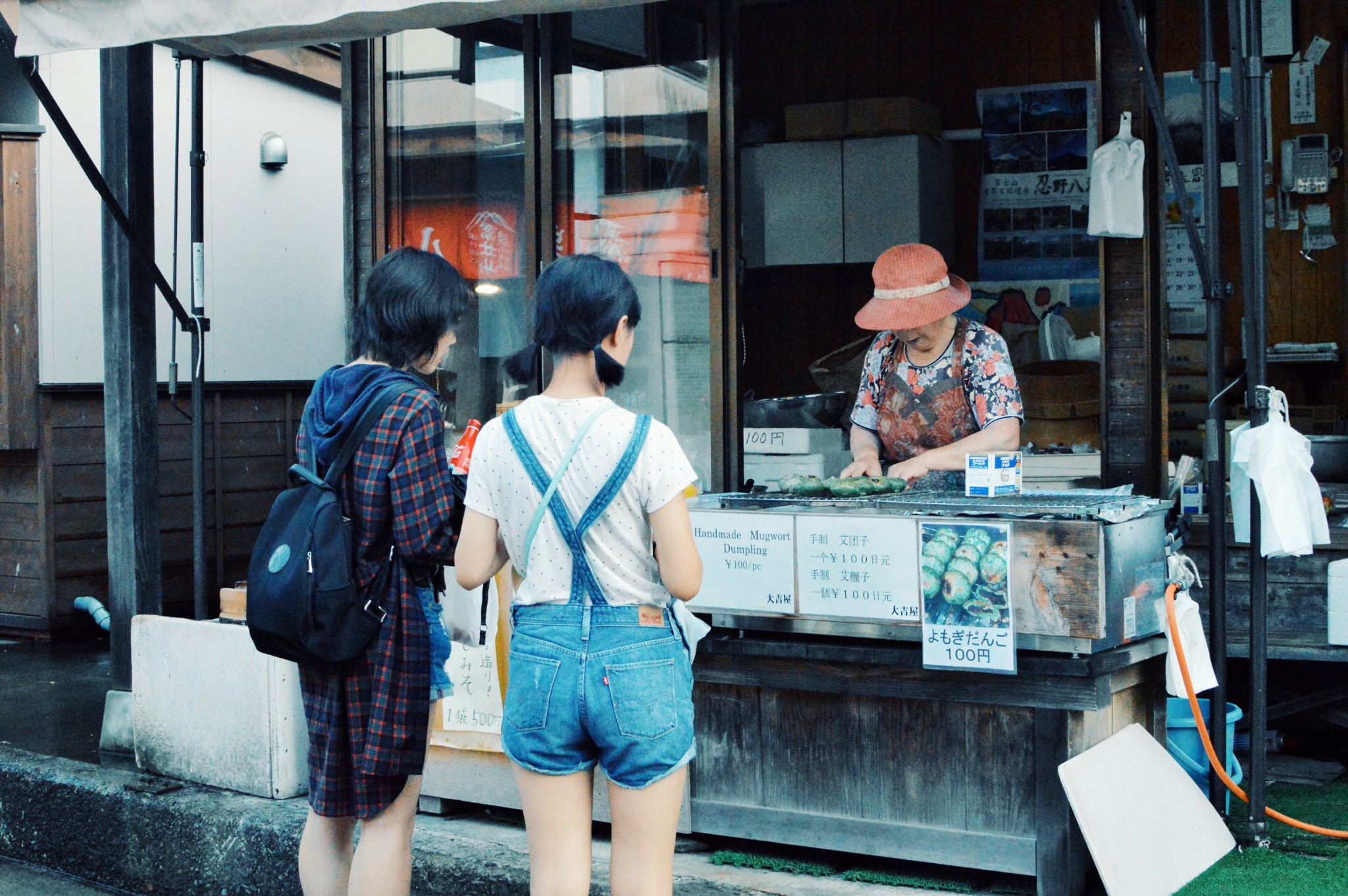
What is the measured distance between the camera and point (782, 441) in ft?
19.0

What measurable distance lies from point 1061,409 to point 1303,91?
2.82 meters

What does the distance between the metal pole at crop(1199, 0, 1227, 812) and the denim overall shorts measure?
2.07 metres

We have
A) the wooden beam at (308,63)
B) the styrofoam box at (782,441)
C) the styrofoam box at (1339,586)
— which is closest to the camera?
the styrofoam box at (1339,586)

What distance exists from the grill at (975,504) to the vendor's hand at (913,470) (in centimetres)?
14

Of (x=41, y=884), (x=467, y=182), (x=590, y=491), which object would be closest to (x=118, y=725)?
(x=41, y=884)

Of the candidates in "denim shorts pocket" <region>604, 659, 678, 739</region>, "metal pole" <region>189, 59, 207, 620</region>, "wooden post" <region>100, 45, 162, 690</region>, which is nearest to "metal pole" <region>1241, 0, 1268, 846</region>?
"denim shorts pocket" <region>604, 659, 678, 739</region>

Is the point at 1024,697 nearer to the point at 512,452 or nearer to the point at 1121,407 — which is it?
the point at 1121,407

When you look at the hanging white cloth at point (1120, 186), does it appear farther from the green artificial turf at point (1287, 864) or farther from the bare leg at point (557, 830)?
the bare leg at point (557, 830)

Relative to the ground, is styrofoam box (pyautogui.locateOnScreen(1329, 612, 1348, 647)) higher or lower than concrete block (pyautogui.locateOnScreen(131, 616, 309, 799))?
higher

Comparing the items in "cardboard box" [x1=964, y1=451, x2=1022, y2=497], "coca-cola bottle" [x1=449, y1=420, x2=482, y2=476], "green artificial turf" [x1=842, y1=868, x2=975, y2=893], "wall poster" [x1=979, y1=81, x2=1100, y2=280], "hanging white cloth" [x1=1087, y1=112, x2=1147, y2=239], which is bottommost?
"green artificial turf" [x1=842, y1=868, x2=975, y2=893]

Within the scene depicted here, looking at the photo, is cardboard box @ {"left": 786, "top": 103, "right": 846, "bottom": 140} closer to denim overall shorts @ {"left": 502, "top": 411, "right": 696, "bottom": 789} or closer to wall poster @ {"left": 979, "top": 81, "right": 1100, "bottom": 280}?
wall poster @ {"left": 979, "top": 81, "right": 1100, "bottom": 280}

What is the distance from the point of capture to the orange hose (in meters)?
4.01

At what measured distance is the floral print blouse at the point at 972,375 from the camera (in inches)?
182

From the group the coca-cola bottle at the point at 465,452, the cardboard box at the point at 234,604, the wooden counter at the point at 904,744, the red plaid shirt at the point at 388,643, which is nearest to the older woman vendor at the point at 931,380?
the wooden counter at the point at 904,744
